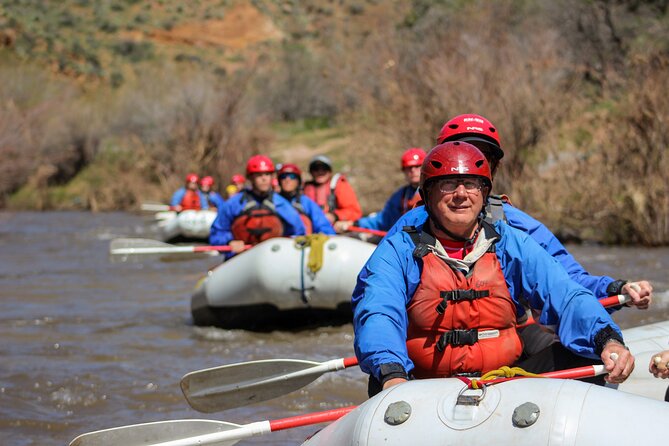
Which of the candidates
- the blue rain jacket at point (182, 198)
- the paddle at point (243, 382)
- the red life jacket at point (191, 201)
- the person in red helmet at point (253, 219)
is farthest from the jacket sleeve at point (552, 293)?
the red life jacket at point (191, 201)

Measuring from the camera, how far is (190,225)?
19641 mm

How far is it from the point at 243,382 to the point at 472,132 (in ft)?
4.93

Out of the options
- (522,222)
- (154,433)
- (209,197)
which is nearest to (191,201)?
(209,197)

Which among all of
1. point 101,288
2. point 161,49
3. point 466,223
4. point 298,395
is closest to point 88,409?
point 298,395

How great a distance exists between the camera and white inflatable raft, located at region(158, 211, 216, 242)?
1962 centimetres

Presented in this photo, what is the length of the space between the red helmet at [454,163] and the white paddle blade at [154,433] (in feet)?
4.02

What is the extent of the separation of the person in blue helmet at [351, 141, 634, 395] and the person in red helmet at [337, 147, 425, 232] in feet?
12.3

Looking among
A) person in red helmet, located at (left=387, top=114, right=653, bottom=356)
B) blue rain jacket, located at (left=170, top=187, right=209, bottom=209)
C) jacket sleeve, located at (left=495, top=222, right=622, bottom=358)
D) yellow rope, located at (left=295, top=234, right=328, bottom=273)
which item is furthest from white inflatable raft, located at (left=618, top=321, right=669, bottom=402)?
blue rain jacket, located at (left=170, top=187, right=209, bottom=209)

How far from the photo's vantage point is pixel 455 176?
3537mm

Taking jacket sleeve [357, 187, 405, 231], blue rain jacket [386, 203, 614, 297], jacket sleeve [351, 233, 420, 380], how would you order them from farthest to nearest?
jacket sleeve [357, 187, 405, 231] < blue rain jacket [386, 203, 614, 297] < jacket sleeve [351, 233, 420, 380]

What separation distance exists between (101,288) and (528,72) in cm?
829

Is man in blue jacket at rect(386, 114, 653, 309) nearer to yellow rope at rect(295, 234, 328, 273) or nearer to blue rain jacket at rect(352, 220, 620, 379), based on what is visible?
blue rain jacket at rect(352, 220, 620, 379)

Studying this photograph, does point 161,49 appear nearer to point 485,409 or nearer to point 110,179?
point 110,179

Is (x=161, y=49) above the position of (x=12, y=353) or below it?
above
